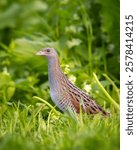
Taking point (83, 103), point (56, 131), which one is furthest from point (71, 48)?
point (56, 131)

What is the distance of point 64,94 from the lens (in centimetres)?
510

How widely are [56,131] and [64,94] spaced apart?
0.59m

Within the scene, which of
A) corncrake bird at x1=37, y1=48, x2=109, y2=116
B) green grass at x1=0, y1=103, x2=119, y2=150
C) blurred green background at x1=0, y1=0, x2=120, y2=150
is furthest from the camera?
blurred green background at x1=0, y1=0, x2=120, y2=150

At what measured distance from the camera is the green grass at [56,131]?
12.8 ft

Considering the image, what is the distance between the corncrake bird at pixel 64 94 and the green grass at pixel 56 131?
0.10 m

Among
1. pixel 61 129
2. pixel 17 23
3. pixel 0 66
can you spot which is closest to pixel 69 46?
pixel 0 66

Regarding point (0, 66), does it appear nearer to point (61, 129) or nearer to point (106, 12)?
point (106, 12)

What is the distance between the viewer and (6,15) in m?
9.28

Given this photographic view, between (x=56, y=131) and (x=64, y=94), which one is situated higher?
(x=64, y=94)

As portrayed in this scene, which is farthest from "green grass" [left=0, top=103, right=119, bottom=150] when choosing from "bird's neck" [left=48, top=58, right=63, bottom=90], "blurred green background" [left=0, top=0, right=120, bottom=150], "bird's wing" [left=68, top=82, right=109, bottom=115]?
"blurred green background" [left=0, top=0, right=120, bottom=150]

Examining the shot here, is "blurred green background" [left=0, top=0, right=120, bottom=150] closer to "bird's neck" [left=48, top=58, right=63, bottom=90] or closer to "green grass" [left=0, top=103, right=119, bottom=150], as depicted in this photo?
"bird's neck" [left=48, top=58, right=63, bottom=90]

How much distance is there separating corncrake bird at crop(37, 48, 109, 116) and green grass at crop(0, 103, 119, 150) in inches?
4.1

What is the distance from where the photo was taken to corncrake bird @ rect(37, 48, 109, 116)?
505cm

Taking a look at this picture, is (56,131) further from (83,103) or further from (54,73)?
(54,73)
